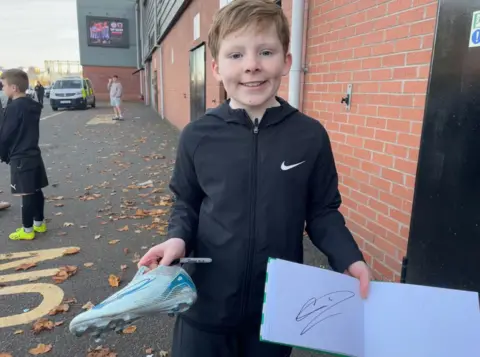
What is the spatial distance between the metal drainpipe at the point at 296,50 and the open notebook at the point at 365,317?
3.27 m

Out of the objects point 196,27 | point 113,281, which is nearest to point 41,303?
point 113,281

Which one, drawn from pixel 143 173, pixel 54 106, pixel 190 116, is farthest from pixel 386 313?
pixel 54 106

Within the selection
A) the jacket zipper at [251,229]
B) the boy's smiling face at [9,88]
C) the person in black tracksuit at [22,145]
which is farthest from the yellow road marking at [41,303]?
the jacket zipper at [251,229]

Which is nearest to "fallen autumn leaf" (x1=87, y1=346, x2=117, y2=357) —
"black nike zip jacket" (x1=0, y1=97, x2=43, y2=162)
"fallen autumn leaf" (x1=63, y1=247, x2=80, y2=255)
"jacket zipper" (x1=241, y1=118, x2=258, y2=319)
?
"jacket zipper" (x1=241, y1=118, x2=258, y2=319)

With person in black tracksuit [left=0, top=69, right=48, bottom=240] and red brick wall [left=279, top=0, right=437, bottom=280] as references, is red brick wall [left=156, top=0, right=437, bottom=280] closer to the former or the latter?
red brick wall [left=279, top=0, right=437, bottom=280]

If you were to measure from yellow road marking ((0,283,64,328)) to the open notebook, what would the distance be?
2.54 metres

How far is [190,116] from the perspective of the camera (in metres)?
11.6

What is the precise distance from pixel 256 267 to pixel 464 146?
1387 mm

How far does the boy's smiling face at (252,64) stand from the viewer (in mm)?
1369

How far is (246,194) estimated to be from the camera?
1415 mm

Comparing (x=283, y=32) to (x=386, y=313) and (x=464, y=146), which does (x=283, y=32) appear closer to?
(x=386, y=313)

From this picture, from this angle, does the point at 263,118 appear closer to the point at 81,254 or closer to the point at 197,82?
the point at 81,254
